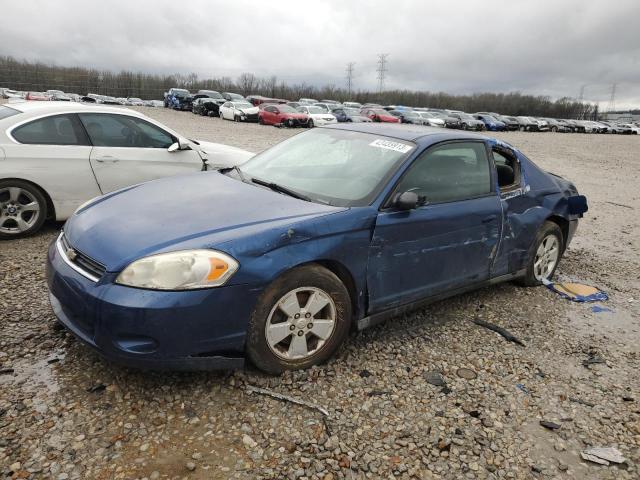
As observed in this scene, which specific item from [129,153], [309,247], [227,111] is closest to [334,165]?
Result: [309,247]

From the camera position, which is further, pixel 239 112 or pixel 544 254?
pixel 239 112

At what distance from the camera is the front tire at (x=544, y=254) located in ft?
15.5

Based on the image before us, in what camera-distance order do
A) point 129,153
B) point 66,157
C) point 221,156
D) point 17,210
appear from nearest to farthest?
point 17,210 < point 66,157 < point 129,153 < point 221,156

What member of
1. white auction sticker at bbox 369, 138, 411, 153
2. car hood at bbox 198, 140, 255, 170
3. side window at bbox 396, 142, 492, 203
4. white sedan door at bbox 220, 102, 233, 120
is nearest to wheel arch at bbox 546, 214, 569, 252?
side window at bbox 396, 142, 492, 203

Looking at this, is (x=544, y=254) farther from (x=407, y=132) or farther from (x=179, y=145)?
(x=179, y=145)

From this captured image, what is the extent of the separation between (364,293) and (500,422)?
1112 millimetres

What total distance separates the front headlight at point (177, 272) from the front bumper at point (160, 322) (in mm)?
39

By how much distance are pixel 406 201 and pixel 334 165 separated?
2.40ft

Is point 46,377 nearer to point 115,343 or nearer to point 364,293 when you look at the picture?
point 115,343

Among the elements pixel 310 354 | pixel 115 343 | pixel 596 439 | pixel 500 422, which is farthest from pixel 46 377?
pixel 596 439

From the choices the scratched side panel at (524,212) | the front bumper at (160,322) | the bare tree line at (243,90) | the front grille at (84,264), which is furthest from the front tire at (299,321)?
the bare tree line at (243,90)

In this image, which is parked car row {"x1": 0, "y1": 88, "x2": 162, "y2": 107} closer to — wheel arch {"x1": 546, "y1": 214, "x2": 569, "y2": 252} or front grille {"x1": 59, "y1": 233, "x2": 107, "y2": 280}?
front grille {"x1": 59, "y1": 233, "x2": 107, "y2": 280}

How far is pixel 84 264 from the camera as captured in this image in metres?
2.79

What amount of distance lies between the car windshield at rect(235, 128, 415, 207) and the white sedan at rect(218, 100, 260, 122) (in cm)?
2852
